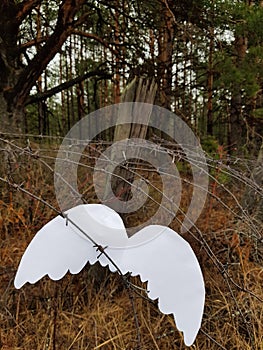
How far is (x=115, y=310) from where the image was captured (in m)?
1.90

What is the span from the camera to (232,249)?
229cm

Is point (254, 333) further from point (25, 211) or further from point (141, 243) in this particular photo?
point (25, 211)

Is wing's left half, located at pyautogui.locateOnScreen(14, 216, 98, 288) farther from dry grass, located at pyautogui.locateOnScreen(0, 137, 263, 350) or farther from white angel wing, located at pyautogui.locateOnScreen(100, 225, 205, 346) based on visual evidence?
dry grass, located at pyautogui.locateOnScreen(0, 137, 263, 350)

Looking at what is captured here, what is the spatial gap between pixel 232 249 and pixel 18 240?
1.28 metres

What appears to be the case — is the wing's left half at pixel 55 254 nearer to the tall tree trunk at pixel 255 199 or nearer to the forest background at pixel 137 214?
the forest background at pixel 137 214

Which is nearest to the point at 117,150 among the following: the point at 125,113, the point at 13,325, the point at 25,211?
the point at 125,113

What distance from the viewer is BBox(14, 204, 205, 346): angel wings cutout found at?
884 mm

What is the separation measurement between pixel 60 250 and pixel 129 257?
0.55ft

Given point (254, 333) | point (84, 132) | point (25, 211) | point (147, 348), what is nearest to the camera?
point (254, 333)

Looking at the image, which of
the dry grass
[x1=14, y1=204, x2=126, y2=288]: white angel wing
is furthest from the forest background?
[x1=14, y1=204, x2=126, y2=288]: white angel wing

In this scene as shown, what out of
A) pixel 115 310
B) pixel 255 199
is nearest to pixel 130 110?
pixel 115 310

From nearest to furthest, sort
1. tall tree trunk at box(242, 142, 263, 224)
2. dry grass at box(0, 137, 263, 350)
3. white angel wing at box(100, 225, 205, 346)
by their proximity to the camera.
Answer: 1. white angel wing at box(100, 225, 205, 346)
2. dry grass at box(0, 137, 263, 350)
3. tall tree trunk at box(242, 142, 263, 224)

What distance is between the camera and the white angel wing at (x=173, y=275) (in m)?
0.88

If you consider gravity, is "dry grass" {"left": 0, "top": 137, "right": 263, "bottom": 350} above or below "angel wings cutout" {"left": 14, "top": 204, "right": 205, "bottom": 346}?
below
